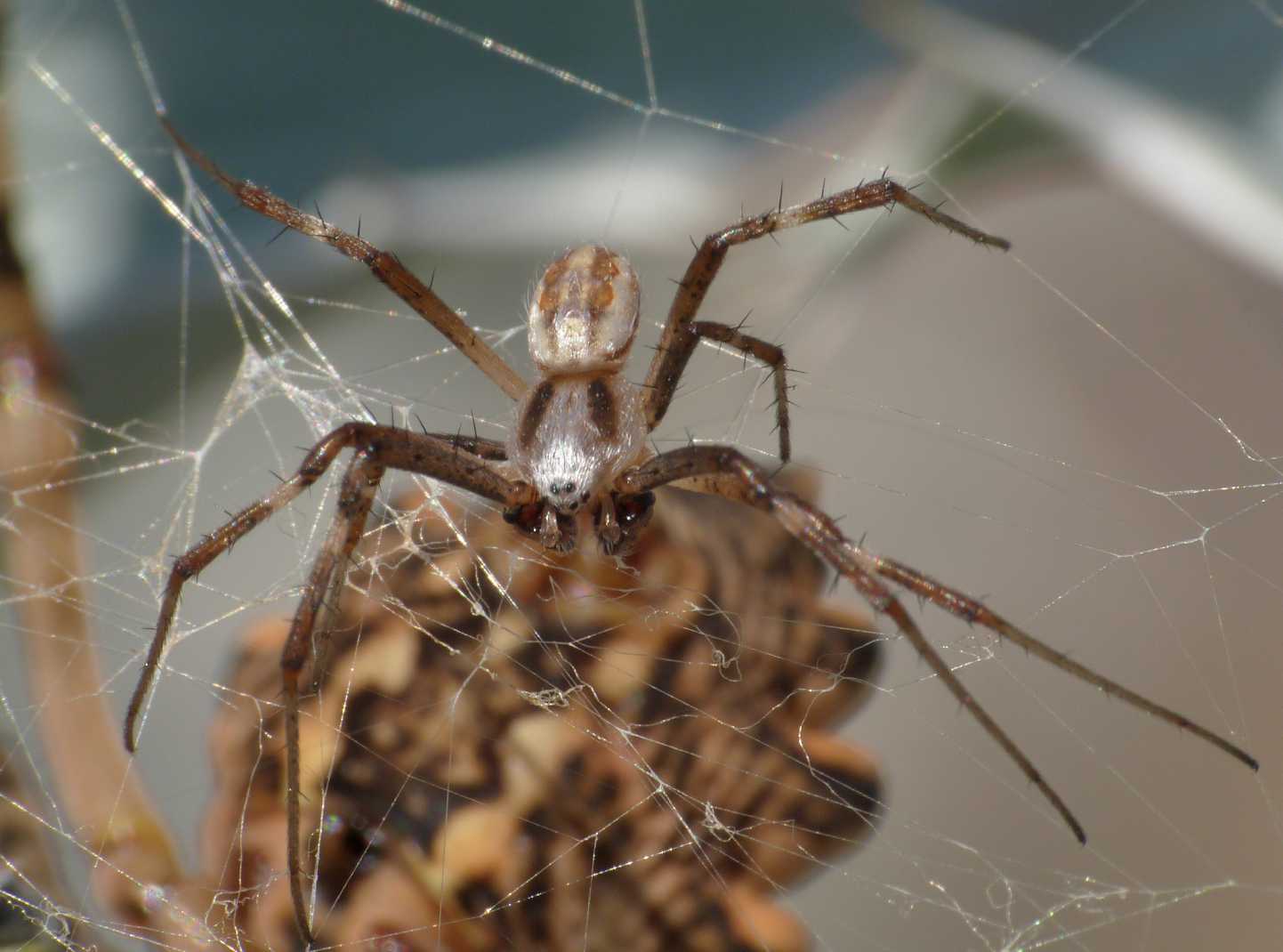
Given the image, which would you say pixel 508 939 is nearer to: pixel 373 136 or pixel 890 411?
pixel 890 411

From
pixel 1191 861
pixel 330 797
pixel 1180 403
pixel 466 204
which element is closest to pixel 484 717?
pixel 330 797

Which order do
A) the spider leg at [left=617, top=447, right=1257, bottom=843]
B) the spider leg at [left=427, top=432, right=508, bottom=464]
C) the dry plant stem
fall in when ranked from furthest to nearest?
the spider leg at [left=427, top=432, right=508, bottom=464], the dry plant stem, the spider leg at [left=617, top=447, right=1257, bottom=843]

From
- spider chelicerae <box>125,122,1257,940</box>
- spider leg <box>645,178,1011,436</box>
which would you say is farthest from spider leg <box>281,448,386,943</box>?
spider leg <box>645,178,1011,436</box>

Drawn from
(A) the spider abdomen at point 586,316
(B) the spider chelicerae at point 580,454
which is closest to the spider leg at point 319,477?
(B) the spider chelicerae at point 580,454

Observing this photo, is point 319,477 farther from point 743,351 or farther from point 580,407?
point 743,351

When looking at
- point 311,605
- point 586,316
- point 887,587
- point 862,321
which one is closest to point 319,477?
point 311,605

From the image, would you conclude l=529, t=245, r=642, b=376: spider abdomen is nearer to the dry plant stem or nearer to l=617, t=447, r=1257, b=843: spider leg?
l=617, t=447, r=1257, b=843: spider leg

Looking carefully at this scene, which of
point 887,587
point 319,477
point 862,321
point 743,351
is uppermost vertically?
point 862,321

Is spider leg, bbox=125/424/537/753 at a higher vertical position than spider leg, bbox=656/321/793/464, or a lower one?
lower
